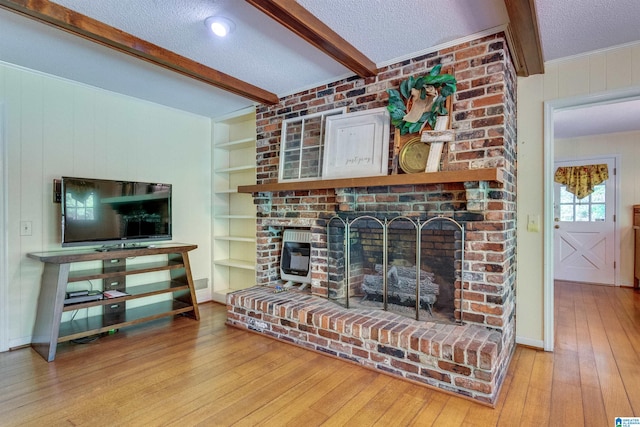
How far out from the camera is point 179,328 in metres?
3.15

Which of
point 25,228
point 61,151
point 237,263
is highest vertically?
point 61,151

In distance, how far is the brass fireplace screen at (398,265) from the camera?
2424 mm

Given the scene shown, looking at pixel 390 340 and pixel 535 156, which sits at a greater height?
pixel 535 156

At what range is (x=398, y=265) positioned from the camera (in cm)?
274

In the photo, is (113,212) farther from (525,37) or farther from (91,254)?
(525,37)

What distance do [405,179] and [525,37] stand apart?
3.70 ft

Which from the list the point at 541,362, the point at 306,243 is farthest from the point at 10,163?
the point at 541,362

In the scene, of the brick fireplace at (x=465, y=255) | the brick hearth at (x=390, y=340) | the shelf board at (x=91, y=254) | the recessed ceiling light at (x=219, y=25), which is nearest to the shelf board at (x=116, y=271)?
the shelf board at (x=91, y=254)

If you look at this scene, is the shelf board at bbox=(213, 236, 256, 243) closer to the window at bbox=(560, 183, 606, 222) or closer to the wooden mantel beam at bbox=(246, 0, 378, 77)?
the wooden mantel beam at bbox=(246, 0, 378, 77)

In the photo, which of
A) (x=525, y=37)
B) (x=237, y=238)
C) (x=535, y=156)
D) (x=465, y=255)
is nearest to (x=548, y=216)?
(x=535, y=156)

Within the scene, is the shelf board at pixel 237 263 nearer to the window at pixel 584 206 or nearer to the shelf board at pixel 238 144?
the shelf board at pixel 238 144

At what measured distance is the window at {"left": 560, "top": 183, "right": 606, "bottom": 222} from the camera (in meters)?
4.95

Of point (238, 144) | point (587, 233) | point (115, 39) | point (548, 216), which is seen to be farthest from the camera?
point (587, 233)

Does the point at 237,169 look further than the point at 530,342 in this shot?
Yes
